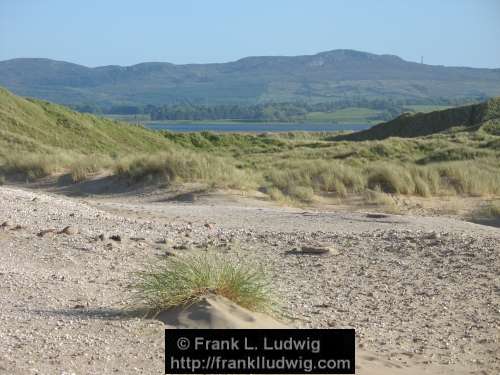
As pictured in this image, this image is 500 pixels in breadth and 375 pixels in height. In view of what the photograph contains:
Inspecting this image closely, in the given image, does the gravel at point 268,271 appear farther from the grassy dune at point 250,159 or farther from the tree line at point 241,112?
the tree line at point 241,112

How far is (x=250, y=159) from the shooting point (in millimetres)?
34781

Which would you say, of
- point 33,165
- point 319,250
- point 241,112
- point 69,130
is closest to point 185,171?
point 33,165

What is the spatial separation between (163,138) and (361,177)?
2645cm

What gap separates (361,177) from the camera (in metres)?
21.1

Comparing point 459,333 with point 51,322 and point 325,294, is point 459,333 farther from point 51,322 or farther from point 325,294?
point 51,322

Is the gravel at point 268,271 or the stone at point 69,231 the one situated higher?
the stone at point 69,231

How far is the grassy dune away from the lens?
20.6m

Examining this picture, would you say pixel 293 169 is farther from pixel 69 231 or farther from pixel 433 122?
pixel 433 122

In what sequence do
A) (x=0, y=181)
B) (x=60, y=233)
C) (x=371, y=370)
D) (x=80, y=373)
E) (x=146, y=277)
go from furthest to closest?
(x=0, y=181), (x=60, y=233), (x=146, y=277), (x=371, y=370), (x=80, y=373)

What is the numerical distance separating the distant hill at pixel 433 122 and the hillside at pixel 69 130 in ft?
61.1

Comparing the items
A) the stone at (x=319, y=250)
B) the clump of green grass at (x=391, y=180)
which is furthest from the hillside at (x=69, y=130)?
the stone at (x=319, y=250)

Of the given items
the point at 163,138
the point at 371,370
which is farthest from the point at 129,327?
the point at 163,138

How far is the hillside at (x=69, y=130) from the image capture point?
39.1 meters

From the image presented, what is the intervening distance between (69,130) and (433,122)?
27865 mm
